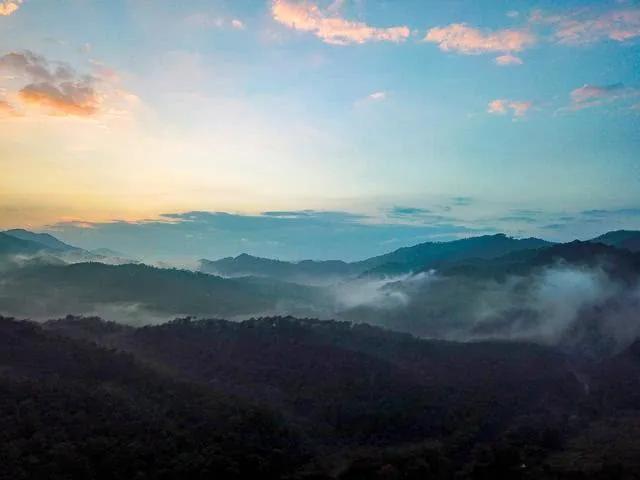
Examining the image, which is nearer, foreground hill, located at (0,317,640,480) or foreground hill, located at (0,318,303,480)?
foreground hill, located at (0,318,303,480)

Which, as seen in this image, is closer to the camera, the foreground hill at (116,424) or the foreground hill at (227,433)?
the foreground hill at (116,424)

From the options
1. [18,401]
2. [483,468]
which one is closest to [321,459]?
[483,468]

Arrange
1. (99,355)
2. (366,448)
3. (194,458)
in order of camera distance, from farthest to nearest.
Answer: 1. (99,355)
2. (366,448)
3. (194,458)

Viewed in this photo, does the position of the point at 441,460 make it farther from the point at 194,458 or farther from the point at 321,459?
the point at 194,458

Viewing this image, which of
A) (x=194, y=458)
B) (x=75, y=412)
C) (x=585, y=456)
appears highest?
(x=75, y=412)

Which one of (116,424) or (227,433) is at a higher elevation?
(116,424)

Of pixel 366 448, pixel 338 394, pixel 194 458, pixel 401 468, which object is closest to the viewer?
pixel 194 458

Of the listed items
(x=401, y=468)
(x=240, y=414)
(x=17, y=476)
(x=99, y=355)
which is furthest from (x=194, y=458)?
(x=99, y=355)

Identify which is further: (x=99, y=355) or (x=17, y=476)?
(x=99, y=355)

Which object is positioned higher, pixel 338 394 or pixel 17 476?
pixel 17 476

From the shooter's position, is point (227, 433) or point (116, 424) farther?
point (227, 433)
